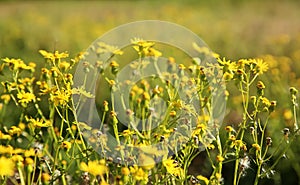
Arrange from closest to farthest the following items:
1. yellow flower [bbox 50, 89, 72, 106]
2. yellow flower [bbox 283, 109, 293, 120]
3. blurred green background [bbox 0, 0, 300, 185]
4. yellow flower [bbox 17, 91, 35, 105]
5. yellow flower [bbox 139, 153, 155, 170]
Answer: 1. yellow flower [bbox 139, 153, 155, 170]
2. yellow flower [bbox 50, 89, 72, 106]
3. yellow flower [bbox 17, 91, 35, 105]
4. yellow flower [bbox 283, 109, 293, 120]
5. blurred green background [bbox 0, 0, 300, 185]

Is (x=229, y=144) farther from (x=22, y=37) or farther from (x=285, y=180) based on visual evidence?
(x=22, y=37)

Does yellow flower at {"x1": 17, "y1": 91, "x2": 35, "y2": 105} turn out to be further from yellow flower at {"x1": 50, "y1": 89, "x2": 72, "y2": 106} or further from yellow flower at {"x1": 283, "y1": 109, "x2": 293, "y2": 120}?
yellow flower at {"x1": 283, "y1": 109, "x2": 293, "y2": 120}

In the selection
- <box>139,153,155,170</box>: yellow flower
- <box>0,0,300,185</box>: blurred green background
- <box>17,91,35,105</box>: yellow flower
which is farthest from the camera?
<box>0,0,300,185</box>: blurred green background

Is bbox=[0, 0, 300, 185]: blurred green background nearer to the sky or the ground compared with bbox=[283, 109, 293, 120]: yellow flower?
nearer to the sky

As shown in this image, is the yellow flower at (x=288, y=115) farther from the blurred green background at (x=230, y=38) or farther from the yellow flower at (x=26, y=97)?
the yellow flower at (x=26, y=97)

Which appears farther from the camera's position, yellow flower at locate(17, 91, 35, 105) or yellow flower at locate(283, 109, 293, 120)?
yellow flower at locate(283, 109, 293, 120)

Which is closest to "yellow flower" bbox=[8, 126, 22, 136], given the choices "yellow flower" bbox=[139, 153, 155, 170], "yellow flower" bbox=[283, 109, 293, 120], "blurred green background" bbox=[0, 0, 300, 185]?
"yellow flower" bbox=[139, 153, 155, 170]

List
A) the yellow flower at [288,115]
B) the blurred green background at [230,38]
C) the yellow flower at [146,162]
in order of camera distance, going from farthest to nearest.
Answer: the blurred green background at [230,38] → the yellow flower at [288,115] → the yellow flower at [146,162]

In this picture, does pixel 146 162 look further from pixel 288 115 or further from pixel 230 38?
pixel 230 38

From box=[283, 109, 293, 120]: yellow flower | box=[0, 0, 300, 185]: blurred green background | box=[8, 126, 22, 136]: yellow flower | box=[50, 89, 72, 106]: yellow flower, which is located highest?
box=[0, 0, 300, 185]: blurred green background

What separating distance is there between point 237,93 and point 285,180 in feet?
4.39

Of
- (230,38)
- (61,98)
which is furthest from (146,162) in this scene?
(230,38)

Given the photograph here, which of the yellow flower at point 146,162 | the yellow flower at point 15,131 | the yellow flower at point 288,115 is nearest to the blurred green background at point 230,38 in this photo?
the yellow flower at point 288,115

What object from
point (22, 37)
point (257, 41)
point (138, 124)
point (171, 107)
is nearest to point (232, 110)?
point (138, 124)
